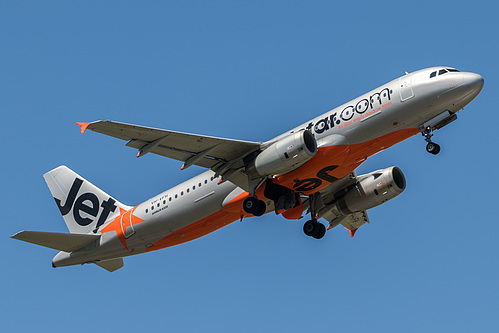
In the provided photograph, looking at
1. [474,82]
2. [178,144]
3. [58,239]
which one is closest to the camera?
[474,82]

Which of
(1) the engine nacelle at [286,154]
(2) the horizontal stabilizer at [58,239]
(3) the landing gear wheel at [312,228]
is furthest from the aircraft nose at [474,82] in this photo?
(2) the horizontal stabilizer at [58,239]

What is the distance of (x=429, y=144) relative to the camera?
32.4m

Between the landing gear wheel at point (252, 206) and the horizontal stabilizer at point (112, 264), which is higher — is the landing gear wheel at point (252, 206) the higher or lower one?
the lower one

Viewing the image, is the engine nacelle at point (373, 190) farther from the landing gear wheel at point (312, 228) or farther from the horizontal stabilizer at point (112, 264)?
the horizontal stabilizer at point (112, 264)

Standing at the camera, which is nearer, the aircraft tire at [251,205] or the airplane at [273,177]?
the airplane at [273,177]

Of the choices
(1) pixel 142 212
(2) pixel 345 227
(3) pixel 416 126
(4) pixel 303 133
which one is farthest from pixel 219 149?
(2) pixel 345 227

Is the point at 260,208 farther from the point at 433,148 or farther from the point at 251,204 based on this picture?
the point at 433,148

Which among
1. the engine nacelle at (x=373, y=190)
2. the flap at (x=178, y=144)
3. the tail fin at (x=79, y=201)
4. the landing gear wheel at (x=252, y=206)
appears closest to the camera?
the flap at (x=178, y=144)

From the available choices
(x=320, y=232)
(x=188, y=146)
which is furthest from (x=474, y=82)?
(x=188, y=146)

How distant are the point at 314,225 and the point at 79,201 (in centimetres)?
1441

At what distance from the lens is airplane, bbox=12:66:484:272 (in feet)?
105

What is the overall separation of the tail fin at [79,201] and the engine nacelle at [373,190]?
1286cm

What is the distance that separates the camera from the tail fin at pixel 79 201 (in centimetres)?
4112

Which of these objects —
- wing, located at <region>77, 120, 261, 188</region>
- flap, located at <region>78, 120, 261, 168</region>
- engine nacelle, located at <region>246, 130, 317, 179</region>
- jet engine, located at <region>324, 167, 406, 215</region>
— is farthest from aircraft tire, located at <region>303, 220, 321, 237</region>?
flap, located at <region>78, 120, 261, 168</region>
